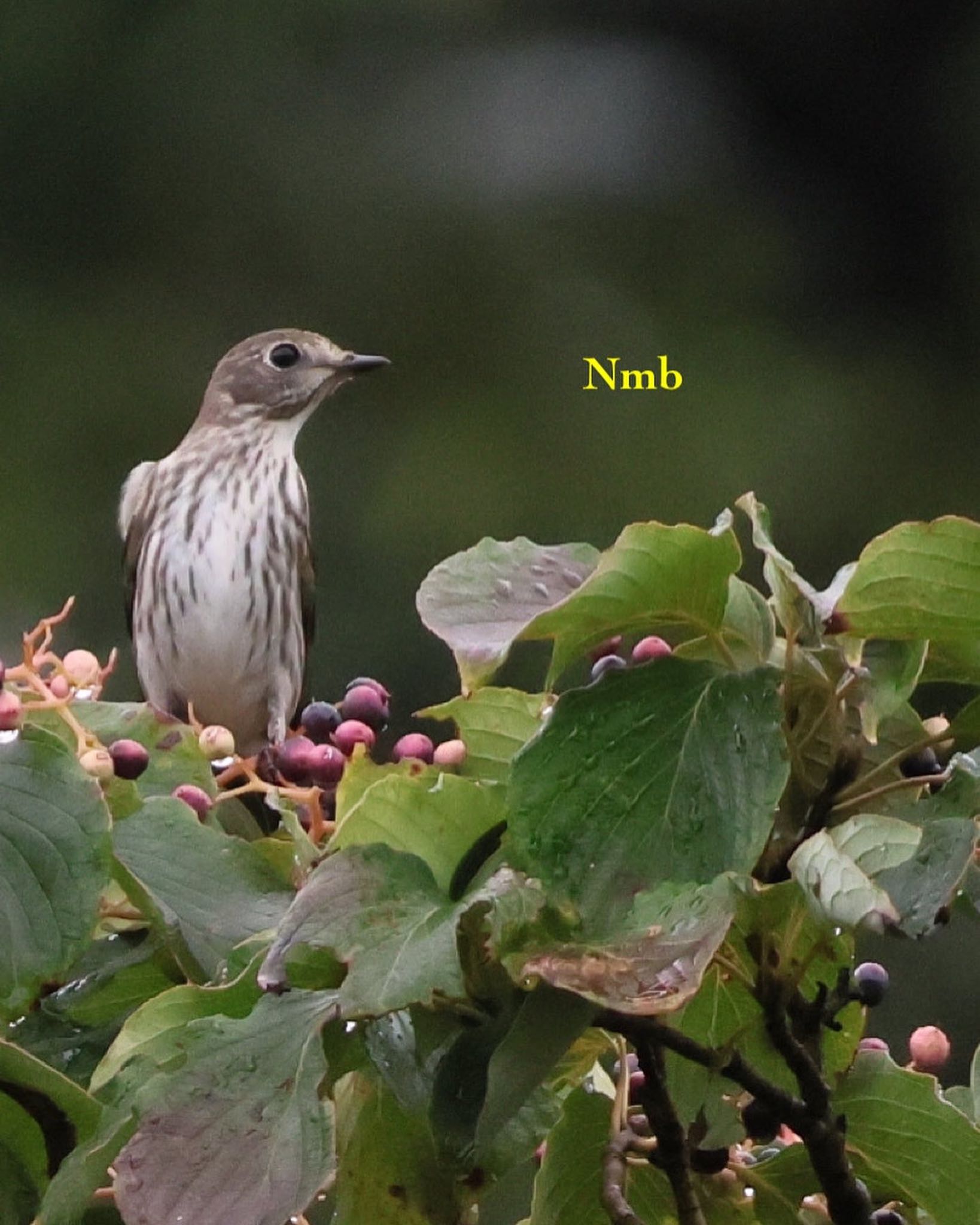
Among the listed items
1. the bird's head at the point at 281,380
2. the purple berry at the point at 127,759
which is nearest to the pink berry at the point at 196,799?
the purple berry at the point at 127,759

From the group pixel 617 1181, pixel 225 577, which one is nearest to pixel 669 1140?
pixel 617 1181

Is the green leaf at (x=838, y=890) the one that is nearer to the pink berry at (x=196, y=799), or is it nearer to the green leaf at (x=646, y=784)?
the green leaf at (x=646, y=784)

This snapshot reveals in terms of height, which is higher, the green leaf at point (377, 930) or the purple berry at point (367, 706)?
the green leaf at point (377, 930)

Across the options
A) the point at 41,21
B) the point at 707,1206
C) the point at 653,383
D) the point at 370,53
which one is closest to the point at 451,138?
the point at 370,53

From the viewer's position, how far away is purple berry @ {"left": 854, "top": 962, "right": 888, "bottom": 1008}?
1.07m

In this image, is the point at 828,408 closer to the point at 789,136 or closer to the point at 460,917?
the point at 789,136

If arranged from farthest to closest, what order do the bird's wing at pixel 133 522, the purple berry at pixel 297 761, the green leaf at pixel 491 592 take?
the bird's wing at pixel 133 522, the purple berry at pixel 297 761, the green leaf at pixel 491 592

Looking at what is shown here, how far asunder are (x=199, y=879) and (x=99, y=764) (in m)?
0.08

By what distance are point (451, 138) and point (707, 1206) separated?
22.4 ft

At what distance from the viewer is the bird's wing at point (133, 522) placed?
3445 mm

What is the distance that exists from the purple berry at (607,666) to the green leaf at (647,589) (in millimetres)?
13

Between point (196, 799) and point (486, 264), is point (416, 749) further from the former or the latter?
point (486, 264)

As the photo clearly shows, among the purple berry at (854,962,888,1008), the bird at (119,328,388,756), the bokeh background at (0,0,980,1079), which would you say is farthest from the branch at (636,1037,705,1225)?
the bokeh background at (0,0,980,1079)

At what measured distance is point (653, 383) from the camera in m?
6.15
